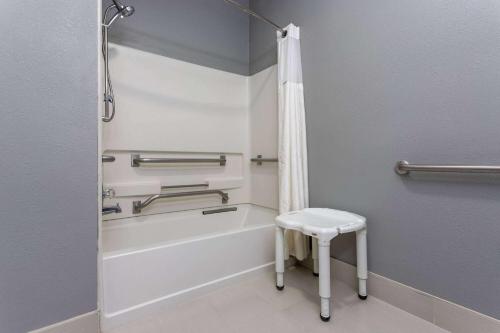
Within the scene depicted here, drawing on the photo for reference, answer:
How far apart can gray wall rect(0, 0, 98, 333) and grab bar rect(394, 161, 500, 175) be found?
1407 mm

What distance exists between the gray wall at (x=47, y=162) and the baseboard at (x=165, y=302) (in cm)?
14

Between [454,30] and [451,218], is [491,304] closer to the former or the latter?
[451,218]

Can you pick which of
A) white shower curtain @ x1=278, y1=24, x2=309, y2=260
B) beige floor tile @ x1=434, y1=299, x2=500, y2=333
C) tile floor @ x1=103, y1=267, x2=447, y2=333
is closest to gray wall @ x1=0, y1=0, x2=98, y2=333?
tile floor @ x1=103, y1=267, x2=447, y2=333

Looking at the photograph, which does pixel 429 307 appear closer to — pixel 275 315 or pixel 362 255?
pixel 362 255

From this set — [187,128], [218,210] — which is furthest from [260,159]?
[187,128]

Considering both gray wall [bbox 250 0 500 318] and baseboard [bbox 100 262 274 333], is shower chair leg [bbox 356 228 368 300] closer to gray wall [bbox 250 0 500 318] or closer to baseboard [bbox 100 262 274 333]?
gray wall [bbox 250 0 500 318]

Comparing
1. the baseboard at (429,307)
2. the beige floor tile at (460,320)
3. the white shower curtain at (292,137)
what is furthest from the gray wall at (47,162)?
the beige floor tile at (460,320)

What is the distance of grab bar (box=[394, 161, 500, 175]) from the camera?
0.86 meters

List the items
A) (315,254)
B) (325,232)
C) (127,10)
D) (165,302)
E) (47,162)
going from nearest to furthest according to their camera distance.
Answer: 1. (47,162)
2. (325,232)
3. (165,302)
4. (127,10)
5. (315,254)

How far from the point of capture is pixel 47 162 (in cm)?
90

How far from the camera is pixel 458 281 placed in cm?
97

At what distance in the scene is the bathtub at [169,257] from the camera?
3.44 ft

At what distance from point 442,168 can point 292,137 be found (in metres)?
0.78

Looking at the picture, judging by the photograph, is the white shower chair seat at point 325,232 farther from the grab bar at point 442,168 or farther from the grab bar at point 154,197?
the grab bar at point 154,197
